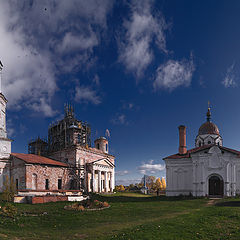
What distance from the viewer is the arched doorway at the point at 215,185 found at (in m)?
33.0

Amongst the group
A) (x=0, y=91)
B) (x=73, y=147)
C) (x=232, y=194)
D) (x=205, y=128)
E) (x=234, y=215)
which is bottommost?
(x=232, y=194)

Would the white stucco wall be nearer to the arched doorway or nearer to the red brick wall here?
the arched doorway

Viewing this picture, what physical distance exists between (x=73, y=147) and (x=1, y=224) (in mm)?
30745

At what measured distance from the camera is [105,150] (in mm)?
54688

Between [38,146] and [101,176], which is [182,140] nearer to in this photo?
[101,176]

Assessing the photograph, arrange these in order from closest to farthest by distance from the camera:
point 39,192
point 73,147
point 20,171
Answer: point 39,192
point 20,171
point 73,147

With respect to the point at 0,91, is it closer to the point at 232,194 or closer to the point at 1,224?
the point at 1,224

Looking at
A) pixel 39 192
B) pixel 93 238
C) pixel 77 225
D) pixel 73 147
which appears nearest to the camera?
pixel 93 238

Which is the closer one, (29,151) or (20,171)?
(20,171)

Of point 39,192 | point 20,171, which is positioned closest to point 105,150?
point 20,171

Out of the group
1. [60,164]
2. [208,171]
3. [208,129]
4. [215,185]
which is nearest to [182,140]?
[208,171]

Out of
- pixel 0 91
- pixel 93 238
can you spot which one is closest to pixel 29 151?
pixel 0 91

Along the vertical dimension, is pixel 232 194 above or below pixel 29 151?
below

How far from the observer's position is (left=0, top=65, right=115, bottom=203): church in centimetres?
3369
